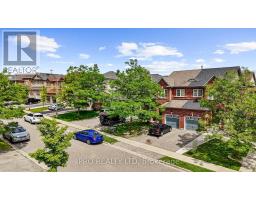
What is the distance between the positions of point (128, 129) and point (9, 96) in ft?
46.0

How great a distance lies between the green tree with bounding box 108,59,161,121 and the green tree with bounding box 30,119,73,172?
11362mm

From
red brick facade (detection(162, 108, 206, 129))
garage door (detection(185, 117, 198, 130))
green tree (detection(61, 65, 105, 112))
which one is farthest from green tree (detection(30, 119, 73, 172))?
green tree (detection(61, 65, 105, 112))

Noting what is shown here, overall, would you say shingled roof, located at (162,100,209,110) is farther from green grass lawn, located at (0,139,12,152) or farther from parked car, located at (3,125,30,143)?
green grass lawn, located at (0,139,12,152)

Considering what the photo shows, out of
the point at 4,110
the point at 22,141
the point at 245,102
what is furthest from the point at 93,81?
the point at 245,102

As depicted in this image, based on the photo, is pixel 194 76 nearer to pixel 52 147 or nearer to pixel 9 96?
pixel 9 96

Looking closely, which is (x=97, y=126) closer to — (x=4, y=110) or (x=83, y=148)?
(x=83, y=148)

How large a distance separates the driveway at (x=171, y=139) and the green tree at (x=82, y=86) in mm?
12468

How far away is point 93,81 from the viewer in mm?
37125

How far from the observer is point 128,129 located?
28.9m

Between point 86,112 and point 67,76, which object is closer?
point 67,76

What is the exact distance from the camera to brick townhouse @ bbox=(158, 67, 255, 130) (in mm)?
28814

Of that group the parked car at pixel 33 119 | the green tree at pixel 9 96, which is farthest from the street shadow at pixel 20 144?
the parked car at pixel 33 119

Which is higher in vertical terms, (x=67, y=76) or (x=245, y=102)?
(x=67, y=76)

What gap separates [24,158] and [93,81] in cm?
1998
